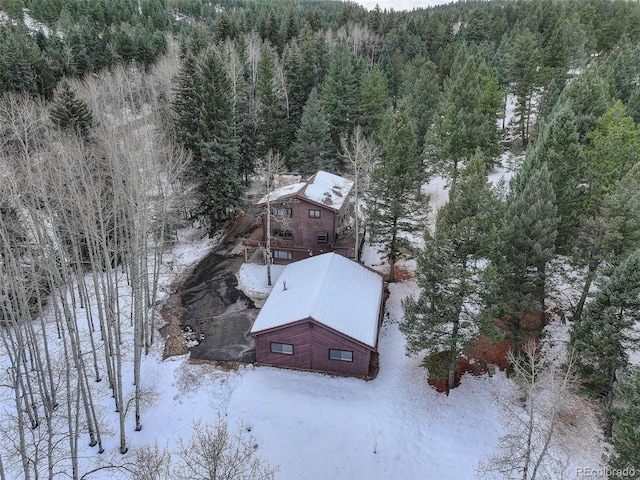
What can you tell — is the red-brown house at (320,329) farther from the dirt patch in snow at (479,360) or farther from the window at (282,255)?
the window at (282,255)

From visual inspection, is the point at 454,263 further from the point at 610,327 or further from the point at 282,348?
the point at 282,348

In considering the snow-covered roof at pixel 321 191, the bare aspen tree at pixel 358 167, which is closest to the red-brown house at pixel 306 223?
the snow-covered roof at pixel 321 191

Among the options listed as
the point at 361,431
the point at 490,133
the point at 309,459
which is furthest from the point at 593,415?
the point at 490,133

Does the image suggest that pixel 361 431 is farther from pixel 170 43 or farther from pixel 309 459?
pixel 170 43

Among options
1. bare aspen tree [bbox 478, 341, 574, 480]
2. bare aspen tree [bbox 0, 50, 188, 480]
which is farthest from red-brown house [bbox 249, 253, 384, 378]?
bare aspen tree [bbox 478, 341, 574, 480]

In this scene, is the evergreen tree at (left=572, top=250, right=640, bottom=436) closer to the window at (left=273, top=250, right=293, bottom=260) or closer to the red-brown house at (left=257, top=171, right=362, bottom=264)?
the red-brown house at (left=257, top=171, right=362, bottom=264)

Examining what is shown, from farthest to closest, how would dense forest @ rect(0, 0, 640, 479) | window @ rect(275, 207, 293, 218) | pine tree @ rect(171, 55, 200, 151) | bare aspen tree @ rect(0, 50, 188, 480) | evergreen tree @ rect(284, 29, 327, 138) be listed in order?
1. evergreen tree @ rect(284, 29, 327, 138)
2. pine tree @ rect(171, 55, 200, 151)
3. window @ rect(275, 207, 293, 218)
4. dense forest @ rect(0, 0, 640, 479)
5. bare aspen tree @ rect(0, 50, 188, 480)
